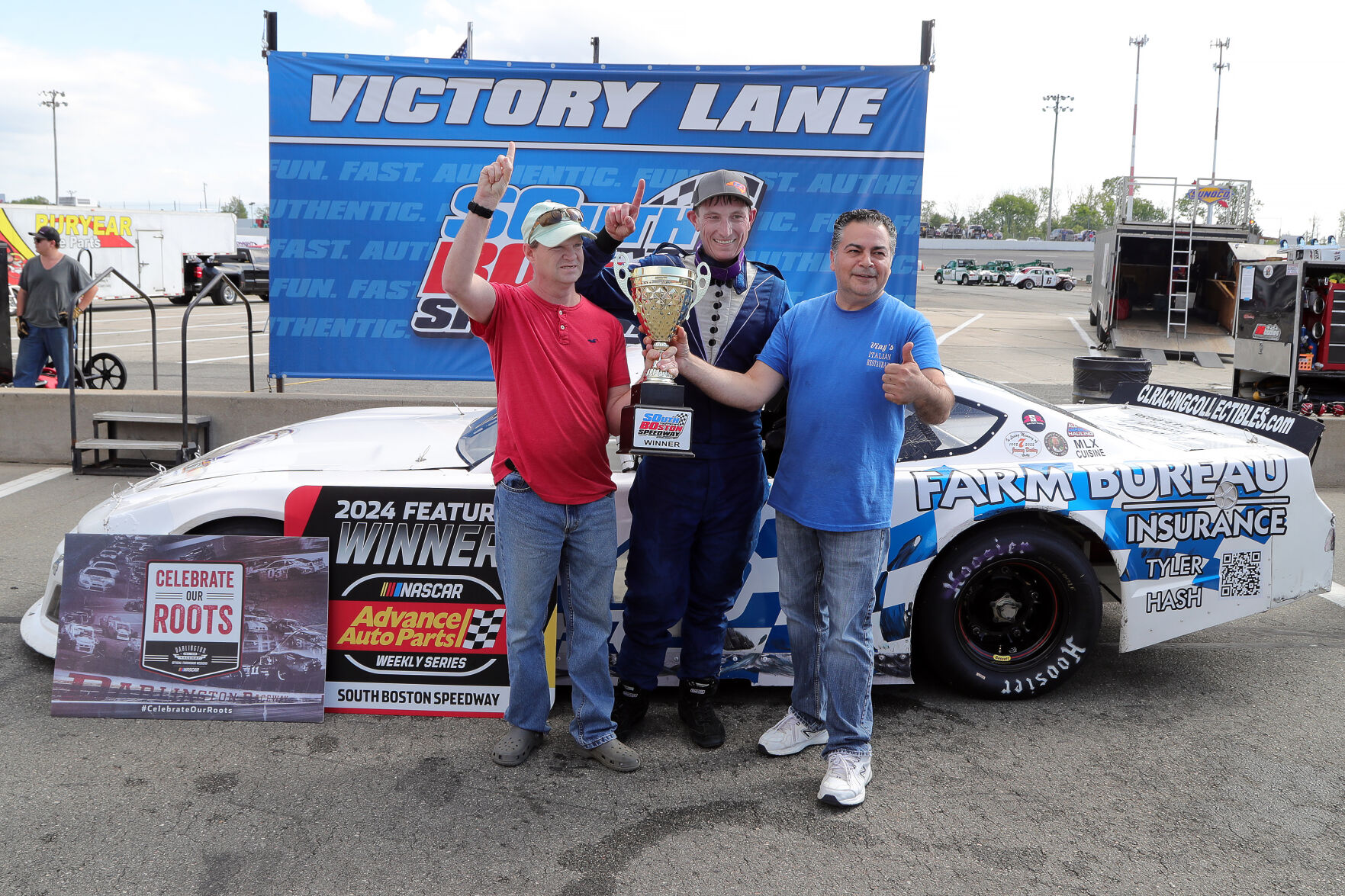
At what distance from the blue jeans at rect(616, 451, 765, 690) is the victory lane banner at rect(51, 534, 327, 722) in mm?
1162

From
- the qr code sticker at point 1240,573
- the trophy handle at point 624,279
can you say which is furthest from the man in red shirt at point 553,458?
the qr code sticker at point 1240,573

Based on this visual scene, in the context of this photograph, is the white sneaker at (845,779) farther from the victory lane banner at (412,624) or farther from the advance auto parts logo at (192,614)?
the advance auto parts logo at (192,614)

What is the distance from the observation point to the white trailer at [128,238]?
24.5 m

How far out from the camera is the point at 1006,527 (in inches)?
149

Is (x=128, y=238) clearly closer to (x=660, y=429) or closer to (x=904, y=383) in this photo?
(x=660, y=429)

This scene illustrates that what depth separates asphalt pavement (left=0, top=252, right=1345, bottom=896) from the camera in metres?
2.74

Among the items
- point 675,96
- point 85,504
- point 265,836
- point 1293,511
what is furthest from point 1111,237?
point 265,836

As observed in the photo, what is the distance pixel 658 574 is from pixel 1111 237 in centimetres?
1910

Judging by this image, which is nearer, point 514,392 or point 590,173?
point 514,392

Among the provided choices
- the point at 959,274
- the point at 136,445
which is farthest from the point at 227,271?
the point at 959,274

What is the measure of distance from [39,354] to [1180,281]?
57.2 feet

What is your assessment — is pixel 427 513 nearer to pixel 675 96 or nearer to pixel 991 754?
Result: pixel 991 754

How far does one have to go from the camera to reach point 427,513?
144 inches

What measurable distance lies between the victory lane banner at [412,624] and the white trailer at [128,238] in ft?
78.1
